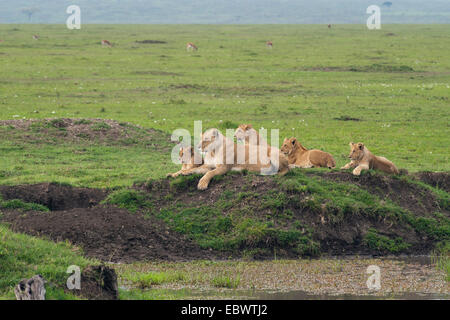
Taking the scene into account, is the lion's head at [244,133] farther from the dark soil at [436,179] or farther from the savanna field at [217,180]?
the dark soil at [436,179]

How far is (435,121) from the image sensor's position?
67.8 ft

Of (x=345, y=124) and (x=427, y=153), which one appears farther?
(x=345, y=124)

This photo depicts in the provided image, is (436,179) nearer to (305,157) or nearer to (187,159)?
(305,157)

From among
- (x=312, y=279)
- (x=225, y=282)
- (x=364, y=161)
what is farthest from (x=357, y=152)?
(x=225, y=282)

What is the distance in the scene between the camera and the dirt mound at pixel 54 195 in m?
11.0

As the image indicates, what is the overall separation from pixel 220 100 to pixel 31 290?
1907 centimetres

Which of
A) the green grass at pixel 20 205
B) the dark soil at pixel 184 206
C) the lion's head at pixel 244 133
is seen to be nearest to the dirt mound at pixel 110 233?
the dark soil at pixel 184 206

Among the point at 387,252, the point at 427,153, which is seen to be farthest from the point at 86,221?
the point at 427,153

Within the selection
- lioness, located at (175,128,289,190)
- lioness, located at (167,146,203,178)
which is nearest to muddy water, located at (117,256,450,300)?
lioness, located at (175,128,289,190)

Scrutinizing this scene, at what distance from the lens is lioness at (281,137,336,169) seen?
41.9ft

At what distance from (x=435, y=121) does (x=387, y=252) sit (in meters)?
11.4

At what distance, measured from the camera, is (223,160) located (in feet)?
36.8

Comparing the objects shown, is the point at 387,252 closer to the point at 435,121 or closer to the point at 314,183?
the point at 314,183

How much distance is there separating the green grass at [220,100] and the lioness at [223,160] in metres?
1.61
